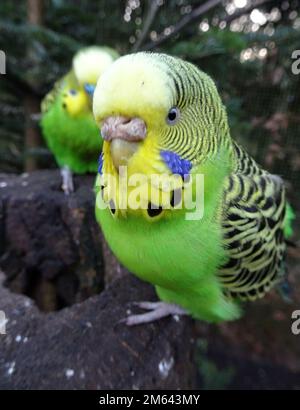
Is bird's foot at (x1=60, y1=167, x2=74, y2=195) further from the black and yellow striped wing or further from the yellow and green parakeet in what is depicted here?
the black and yellow striped wing

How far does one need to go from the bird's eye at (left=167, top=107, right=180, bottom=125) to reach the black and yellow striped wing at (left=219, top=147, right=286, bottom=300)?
1.22 feet

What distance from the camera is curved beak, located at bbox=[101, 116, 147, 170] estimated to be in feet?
2.69

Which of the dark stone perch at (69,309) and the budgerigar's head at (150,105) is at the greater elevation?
the budgerigar's head at (150,105)

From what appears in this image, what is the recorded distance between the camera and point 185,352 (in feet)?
4.48

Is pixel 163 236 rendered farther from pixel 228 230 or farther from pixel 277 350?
pixel 277 350

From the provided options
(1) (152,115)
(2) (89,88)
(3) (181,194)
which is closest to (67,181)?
(2) (89,88)

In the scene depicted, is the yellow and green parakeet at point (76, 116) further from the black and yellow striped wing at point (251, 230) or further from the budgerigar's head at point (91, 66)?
the black and yellow striped wing at point (251, 230)

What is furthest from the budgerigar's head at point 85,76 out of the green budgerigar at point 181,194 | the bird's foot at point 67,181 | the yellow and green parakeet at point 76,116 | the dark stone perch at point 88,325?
Result: the green budgerigar at point 181,194

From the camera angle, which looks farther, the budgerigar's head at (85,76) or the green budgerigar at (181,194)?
the budgerigar's head at (85,76)

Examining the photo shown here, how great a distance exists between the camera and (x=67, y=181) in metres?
2.06

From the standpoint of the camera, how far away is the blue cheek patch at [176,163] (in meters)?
0.89

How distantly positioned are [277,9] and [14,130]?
2.22m

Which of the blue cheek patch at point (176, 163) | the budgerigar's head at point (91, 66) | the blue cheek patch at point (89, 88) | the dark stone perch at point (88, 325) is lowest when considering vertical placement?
the dark stone perch at point (88, 325)

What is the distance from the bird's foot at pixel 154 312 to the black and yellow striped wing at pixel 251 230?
0.22 metres
